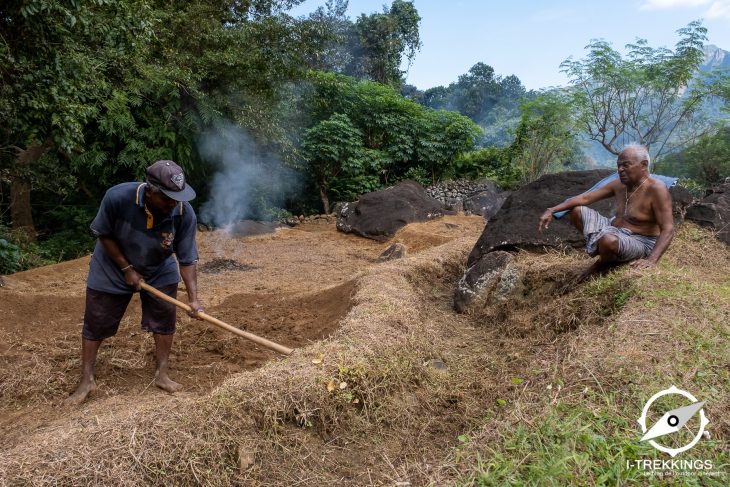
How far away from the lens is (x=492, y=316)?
4.95 meters

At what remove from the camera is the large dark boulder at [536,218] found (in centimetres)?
560

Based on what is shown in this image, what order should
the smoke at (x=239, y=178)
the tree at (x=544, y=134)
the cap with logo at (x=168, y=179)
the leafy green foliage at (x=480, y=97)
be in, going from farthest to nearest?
the leafy green foliage at (x=480, y=97)
the tree at (x=544, y=134)
the smoke at (x=239, y=178)
the cap with logo at (x=168, y=179)

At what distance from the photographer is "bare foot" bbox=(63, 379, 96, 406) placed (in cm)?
347

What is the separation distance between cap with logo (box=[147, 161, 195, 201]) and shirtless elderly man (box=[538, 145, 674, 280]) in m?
2.90

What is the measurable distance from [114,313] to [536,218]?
423 centimetres

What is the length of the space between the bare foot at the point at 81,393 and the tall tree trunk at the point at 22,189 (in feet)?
21.6

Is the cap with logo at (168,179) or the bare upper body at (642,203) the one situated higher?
the bare upper body at (642,203)

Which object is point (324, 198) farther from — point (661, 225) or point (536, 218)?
point (661, 225)

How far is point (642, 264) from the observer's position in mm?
4070

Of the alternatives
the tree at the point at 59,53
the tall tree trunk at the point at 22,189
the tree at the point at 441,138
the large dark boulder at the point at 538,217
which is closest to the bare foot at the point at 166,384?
the large dark boulder at the point at 538,217

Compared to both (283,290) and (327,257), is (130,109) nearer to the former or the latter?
(327,257)

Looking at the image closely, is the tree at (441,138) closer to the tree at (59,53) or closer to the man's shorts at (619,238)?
the tree at (59,53)

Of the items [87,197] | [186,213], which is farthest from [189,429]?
[87,197]

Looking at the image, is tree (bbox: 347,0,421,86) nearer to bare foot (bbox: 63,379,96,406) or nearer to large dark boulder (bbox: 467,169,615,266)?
large dark boulder (bbox: 467,169,615,266)
